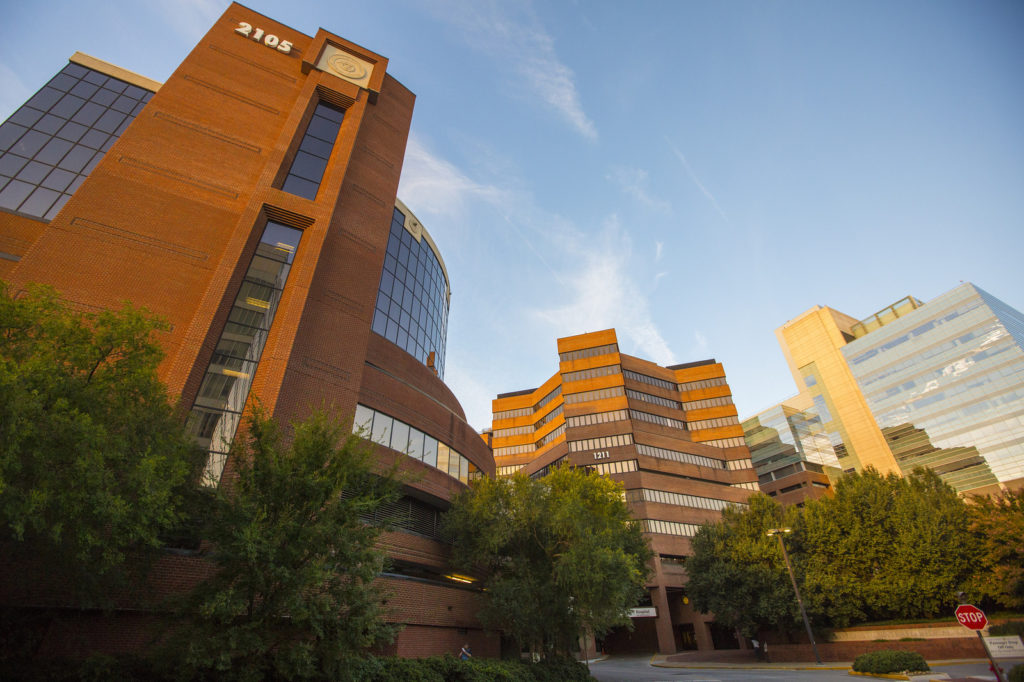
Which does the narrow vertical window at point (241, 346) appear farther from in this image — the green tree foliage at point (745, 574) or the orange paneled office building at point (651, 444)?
the orange paneled office building at point (651, 444)

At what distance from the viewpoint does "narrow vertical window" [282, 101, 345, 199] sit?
A: 2812 centimetres

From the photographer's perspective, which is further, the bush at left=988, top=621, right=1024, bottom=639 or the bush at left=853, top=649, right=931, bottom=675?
the bush at left=988, top=621, right=1024, bottom=639

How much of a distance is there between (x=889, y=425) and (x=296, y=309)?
9975 centimetres

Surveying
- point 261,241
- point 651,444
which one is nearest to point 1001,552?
point 651,444

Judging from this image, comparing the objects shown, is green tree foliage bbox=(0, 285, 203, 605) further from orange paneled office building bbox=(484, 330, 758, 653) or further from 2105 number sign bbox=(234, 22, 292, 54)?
orange paneled office building bbox=(484, 330, 758, 653)

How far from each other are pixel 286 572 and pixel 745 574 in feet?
113

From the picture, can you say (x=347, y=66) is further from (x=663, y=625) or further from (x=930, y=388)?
(x=930, y=388)

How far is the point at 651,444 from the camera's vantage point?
61.6 meters

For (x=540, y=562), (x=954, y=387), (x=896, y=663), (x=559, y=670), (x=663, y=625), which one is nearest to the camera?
(x=896, y=663)

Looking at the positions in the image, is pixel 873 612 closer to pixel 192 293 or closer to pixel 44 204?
pixel 192 293

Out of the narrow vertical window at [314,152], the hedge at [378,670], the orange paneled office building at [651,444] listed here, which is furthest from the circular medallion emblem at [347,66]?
the orange paneled office building at [651,444]

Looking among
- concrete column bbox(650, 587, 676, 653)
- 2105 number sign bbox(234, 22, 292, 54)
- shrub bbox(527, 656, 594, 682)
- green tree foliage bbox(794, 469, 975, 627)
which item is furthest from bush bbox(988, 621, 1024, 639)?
2105 number sign bbox(234, 22, 292, 54)

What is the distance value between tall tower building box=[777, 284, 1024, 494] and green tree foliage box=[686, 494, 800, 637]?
46.0 meters

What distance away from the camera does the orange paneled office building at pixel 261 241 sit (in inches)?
830
